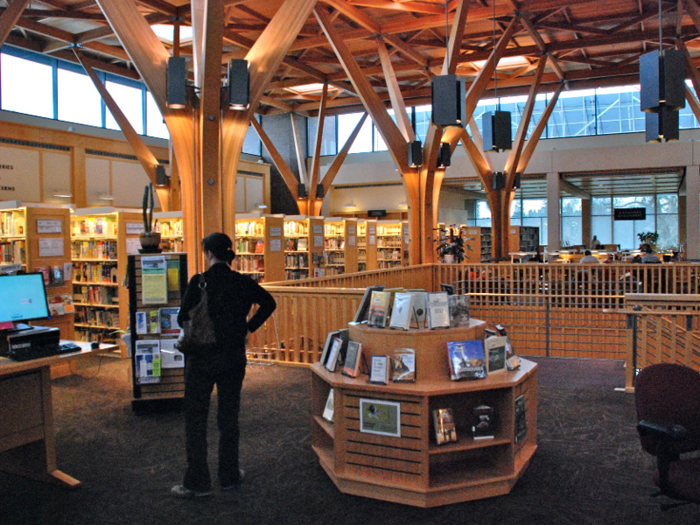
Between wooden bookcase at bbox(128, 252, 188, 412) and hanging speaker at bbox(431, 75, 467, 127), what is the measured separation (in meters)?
4.37

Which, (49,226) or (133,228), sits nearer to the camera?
(49,226)

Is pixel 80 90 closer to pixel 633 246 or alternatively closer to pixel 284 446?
pixel 284 446

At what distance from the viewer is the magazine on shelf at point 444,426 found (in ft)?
12.0

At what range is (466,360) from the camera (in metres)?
3.77

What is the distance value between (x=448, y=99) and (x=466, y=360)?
211 inches

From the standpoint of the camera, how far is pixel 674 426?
288 cm

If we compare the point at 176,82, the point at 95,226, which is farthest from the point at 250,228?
the point at 176,82

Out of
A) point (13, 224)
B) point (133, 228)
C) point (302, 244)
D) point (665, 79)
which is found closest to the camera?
point (665, 79)

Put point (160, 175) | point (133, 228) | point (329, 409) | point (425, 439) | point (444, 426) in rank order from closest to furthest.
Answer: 1. point (425, 439)
2. point (444, 426)
3. point (329, 409)
4. point (133, 228)
5. point (160, 175)

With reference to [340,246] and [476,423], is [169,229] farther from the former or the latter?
[476,423]

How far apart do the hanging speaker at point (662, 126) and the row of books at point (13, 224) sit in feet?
29.4

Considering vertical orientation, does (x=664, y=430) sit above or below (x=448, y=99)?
below

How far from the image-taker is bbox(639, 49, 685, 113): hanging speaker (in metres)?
6.56

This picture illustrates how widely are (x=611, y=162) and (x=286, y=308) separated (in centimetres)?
1556
